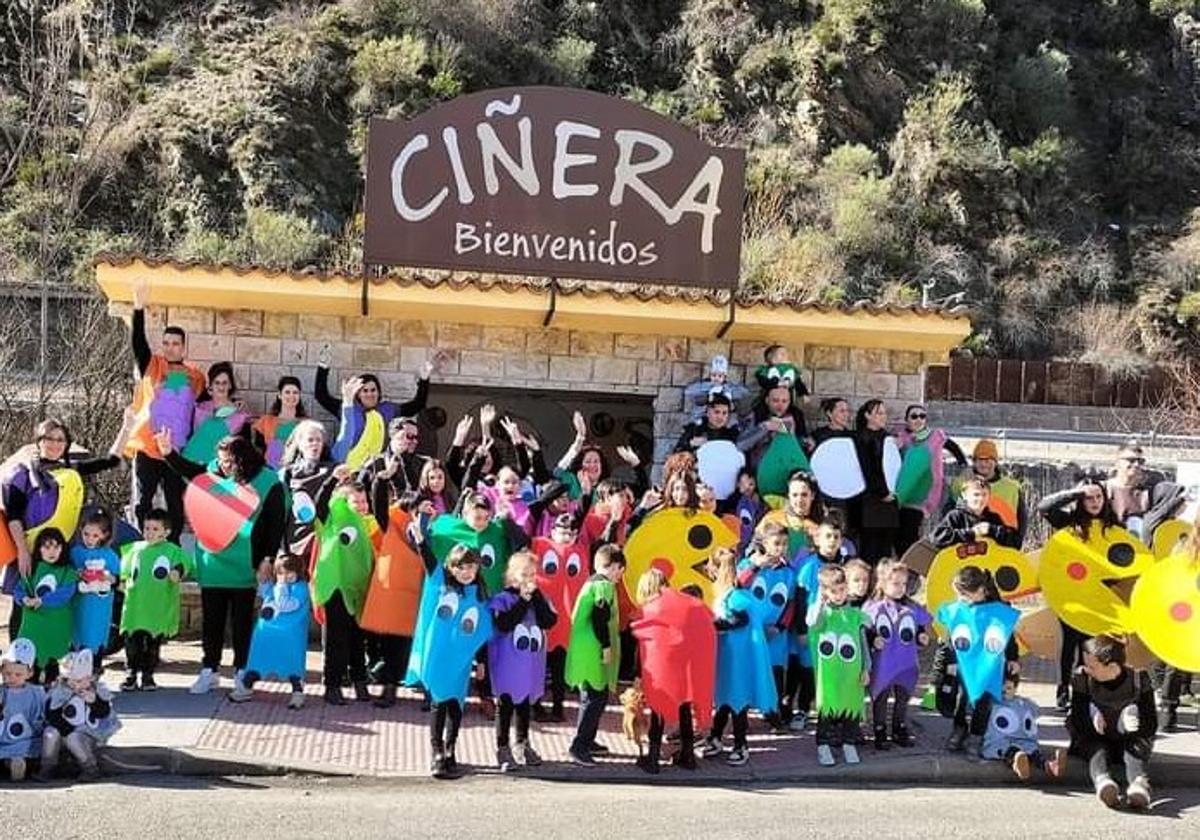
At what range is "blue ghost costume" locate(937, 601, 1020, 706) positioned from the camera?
6504 millimetres

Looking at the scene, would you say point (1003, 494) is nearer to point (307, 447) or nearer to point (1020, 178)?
point (307, 447)

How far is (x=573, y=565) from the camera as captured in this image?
7.15 metres

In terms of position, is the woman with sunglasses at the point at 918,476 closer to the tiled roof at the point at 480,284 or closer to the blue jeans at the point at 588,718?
the tiled roof at the point at 480,284

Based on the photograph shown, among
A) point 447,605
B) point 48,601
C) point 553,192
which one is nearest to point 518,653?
point 447,605

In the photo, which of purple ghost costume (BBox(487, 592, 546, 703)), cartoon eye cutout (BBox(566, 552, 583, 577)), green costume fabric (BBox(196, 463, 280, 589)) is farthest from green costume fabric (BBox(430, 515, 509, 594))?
green costume fabric (BBox(196, 463, 280, 589))

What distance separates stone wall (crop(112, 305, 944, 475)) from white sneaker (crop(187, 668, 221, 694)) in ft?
8.49

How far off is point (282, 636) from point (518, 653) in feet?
5.10

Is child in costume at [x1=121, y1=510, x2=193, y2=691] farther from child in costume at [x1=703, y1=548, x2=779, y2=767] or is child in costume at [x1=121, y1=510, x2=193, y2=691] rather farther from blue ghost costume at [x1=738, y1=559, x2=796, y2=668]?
blue ghost costume at [x1=738, y1=559, x2=796, y2=668]

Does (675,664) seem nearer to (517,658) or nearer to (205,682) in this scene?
(517,658)

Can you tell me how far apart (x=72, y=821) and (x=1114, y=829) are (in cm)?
460

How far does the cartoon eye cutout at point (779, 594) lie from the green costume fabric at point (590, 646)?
0.95m

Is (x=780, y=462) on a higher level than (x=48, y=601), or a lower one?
higher

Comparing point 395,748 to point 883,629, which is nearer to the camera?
point 395,748

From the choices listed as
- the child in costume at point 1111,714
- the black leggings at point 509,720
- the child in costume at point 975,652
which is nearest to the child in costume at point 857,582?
the child in costume at point 975,652
